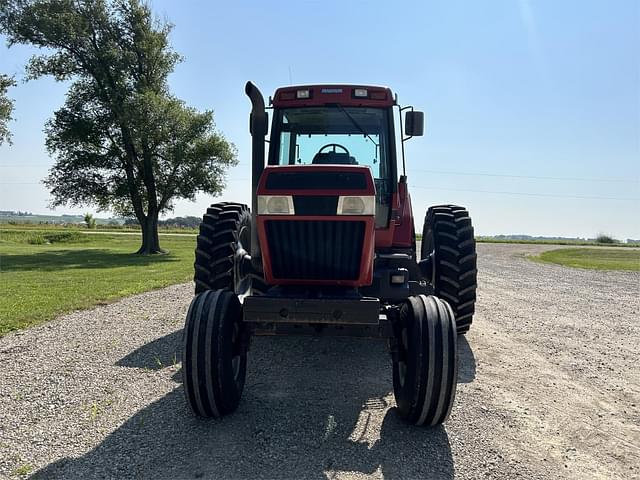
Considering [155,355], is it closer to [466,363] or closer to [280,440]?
[280,440]

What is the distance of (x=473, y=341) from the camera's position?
6516 millimetres

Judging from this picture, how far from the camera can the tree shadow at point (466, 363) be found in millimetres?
4938

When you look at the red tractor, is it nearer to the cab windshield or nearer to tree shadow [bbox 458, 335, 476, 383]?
tree shadow [bbox 458, 335, 476, 383]

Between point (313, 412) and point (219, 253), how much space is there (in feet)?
7.78

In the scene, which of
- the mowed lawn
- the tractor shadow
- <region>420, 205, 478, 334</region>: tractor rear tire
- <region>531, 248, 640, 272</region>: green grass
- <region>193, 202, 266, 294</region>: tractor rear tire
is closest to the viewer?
the tractor shadow

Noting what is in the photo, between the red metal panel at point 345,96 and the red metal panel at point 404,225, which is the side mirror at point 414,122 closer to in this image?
the red metal panel at point 345,96

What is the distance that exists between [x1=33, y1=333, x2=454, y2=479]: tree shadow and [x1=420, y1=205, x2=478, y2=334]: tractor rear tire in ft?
5.09

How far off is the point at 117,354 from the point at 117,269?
10.5 m

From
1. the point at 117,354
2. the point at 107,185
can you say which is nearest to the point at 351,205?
the point at 117,354

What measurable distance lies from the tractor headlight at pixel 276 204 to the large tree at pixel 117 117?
20.2 m

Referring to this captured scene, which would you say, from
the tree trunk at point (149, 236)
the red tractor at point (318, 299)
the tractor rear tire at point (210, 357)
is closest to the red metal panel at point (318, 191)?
the red tractor at point (318, 299)

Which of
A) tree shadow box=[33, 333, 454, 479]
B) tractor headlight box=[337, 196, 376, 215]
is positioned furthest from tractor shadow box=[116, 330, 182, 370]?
tractor headlight box=[337, 196, 376, 215]

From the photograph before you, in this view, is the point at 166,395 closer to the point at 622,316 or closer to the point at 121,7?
the point at 622,316

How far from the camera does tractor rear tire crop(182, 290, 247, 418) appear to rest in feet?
11.8
